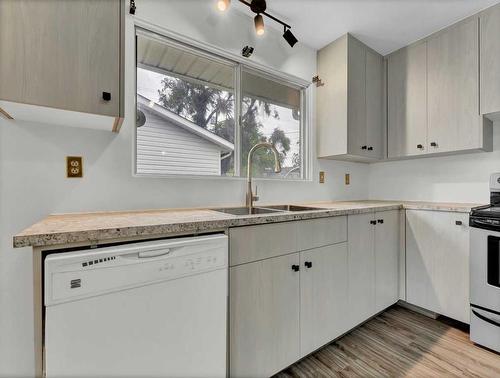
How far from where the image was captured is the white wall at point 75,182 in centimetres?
120

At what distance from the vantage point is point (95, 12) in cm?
109

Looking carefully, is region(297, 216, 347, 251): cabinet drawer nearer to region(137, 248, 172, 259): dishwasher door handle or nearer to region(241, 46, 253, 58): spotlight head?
region(137, 248, 172, 259): dishwasher door handle

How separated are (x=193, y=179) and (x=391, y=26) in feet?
7.02

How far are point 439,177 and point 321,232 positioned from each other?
173cm

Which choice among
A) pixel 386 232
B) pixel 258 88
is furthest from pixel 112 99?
pixel 386 232

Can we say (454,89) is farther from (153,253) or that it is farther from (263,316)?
(153,253)

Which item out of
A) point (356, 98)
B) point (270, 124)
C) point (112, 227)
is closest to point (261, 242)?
point (112, 227)

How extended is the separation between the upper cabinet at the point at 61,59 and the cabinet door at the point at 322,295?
4.39 ft

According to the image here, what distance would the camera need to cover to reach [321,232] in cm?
156

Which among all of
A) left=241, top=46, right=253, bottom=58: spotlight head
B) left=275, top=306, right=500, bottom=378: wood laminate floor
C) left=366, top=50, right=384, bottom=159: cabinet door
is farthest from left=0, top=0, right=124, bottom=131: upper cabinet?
left=366, top=50, right=384, bottom=159: cabinet door

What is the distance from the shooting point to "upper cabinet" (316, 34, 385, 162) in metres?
2.26

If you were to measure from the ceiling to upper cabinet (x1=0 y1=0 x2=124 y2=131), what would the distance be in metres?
1.32

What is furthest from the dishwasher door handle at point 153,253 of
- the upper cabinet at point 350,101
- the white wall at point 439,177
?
the white wall at point 439,177

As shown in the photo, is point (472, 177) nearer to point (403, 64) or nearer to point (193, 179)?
point (403, 64)
